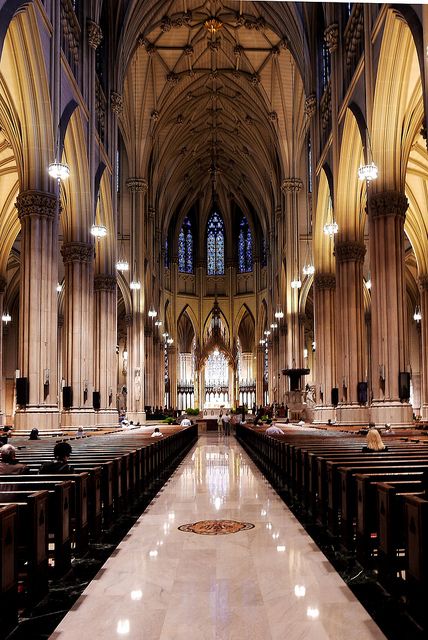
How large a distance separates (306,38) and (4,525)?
30.3 meters

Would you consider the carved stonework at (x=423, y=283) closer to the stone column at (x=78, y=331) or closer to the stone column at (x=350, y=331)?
the stone column at (x=350, y=331)

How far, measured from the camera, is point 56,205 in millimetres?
18469

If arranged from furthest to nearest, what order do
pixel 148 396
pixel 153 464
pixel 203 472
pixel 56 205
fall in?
1. pixel 148 396
2. pixel 56 205
3. pixel 203 472
4. pixel 153 464

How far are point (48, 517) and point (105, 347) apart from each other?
22792 mm

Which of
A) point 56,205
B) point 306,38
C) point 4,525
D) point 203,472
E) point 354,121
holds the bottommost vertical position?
point 203,472

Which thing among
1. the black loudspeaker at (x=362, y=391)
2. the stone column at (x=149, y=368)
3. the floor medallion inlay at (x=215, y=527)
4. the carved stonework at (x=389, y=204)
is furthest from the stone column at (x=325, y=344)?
the floor medallion inlay at (x=215, y=527)

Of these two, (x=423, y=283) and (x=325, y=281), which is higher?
(x=423, y=283)

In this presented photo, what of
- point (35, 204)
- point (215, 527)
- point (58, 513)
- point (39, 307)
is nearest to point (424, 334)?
point (39, 307)

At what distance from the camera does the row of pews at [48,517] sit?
4531mm

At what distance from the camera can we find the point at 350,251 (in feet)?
82.4

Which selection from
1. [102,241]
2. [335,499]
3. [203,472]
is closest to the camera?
[335,499]

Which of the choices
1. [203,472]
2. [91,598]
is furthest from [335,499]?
[203,472]

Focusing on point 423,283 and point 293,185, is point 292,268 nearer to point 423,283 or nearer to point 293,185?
point 293,185

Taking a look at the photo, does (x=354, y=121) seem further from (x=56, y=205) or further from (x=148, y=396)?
(x=148, y=396)
